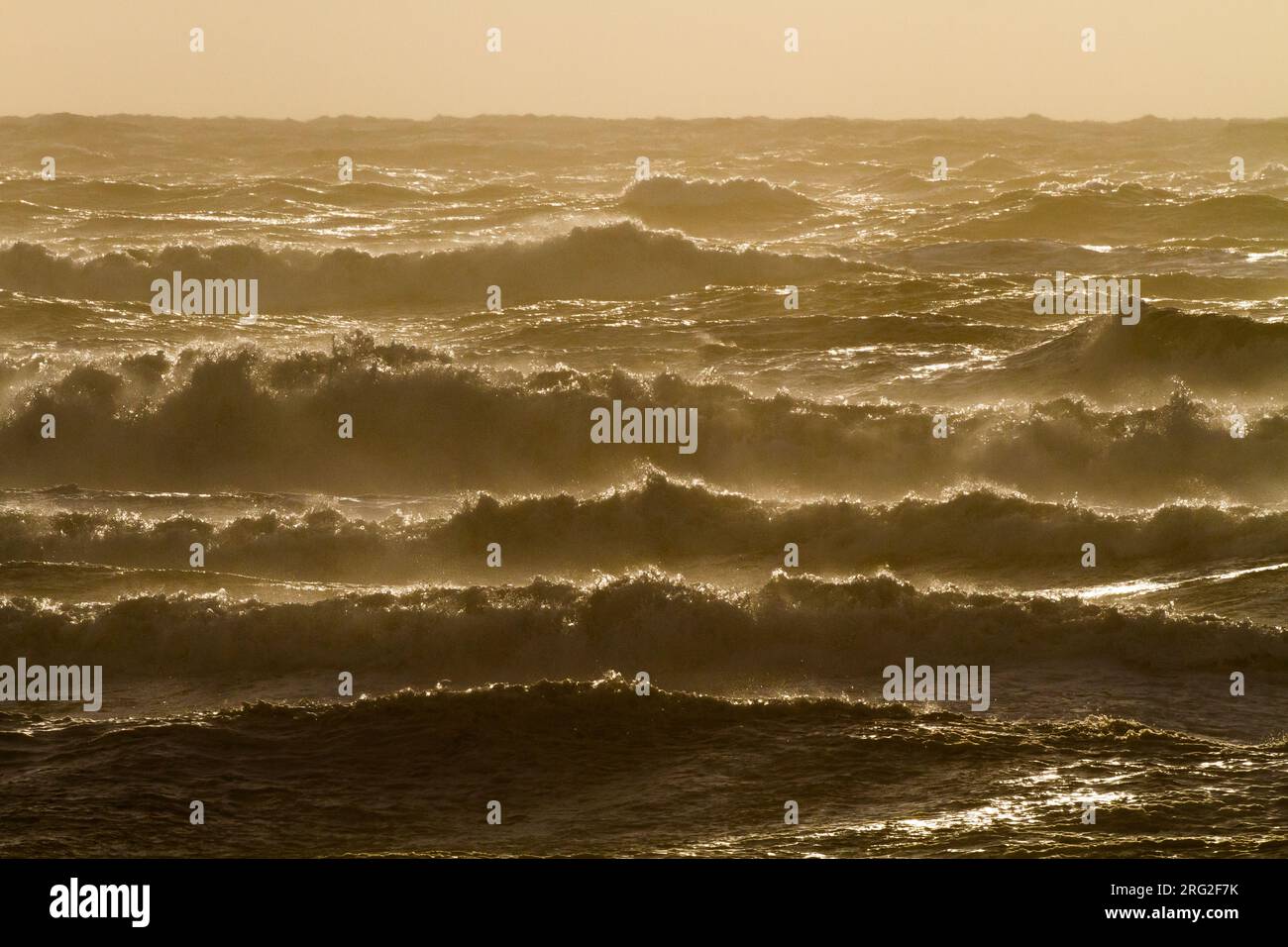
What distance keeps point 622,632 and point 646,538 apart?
2744mm

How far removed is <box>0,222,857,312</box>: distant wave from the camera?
2453cm

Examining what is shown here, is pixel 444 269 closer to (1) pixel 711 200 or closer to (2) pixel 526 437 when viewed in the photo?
(1) pixel 711 200

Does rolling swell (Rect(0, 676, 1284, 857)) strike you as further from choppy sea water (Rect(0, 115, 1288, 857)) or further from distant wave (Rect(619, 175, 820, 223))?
distant wave (Rect(619, 175, 820, 223))

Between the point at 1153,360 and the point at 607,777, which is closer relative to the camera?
the point at 607,777

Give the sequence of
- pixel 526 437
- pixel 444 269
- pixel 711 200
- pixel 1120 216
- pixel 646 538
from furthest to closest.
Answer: pixel 711 200, pixel 1120 216, pixel 444 269, pixel 526 437, pixel 646 538

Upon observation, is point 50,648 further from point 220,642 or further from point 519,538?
point 519,538

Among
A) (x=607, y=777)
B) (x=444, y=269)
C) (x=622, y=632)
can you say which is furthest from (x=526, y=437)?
(x=444, y=269)

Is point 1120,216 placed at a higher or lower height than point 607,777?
higher

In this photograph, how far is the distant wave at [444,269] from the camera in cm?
2453

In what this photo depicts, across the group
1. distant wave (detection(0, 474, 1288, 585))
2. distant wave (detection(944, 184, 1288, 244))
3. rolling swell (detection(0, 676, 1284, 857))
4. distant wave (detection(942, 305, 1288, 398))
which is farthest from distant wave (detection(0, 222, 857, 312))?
rolling swell (detection(0, 676, 1284, 857))

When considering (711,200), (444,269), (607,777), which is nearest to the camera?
(607,777)

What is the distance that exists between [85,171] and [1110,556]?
115 ft

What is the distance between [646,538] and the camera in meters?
13.0

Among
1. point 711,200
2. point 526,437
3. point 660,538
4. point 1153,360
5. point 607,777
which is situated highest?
point 711,200
